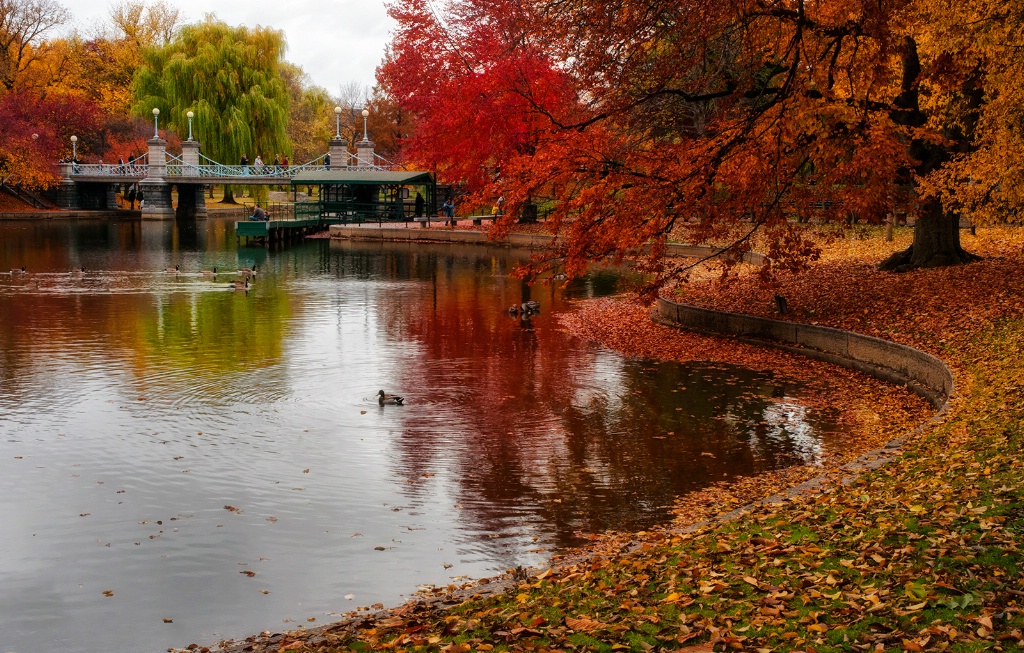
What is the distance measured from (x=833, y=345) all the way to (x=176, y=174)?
212 feet

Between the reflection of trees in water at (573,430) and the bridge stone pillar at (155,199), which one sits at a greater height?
the bridge stone pillar at (155,199)

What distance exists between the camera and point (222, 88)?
73938mm

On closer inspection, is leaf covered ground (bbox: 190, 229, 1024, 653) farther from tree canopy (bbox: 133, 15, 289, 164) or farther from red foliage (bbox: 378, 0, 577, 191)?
tree canopy (bbox: 133, 15, 289, 164)

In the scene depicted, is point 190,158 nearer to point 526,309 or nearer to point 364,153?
point 364,153

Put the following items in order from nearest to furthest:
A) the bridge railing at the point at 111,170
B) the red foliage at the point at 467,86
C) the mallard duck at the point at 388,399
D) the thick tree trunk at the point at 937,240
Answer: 1. the mallard duck at the point at 388,399
2. the thick tree trunk at the point at 937,240
3. the red foliage at the point at 467,86
4. the bridge railing at the point at 111,170

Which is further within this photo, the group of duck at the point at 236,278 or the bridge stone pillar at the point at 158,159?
the bridge stone pillar at the point at 158,159

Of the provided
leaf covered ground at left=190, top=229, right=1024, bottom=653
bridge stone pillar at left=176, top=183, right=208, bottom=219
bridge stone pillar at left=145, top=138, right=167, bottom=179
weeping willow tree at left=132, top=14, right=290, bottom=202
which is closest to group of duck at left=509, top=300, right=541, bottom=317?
leaf covered ground at left=190, top=229, right=1024, bottom=653

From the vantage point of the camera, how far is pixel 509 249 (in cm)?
4859

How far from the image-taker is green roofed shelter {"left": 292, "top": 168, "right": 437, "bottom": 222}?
5900cm

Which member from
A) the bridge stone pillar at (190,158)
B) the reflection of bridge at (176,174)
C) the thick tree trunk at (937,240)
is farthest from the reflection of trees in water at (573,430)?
the bridge stone pillar at (190,158)

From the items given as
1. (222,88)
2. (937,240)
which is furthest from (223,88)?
(937,240)

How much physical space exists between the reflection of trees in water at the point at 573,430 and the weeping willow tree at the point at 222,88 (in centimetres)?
5539

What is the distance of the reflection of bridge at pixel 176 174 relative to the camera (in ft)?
234

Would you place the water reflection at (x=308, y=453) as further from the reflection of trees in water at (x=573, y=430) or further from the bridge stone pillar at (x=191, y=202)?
the bridge stone pillar at (x=191, y=202)
